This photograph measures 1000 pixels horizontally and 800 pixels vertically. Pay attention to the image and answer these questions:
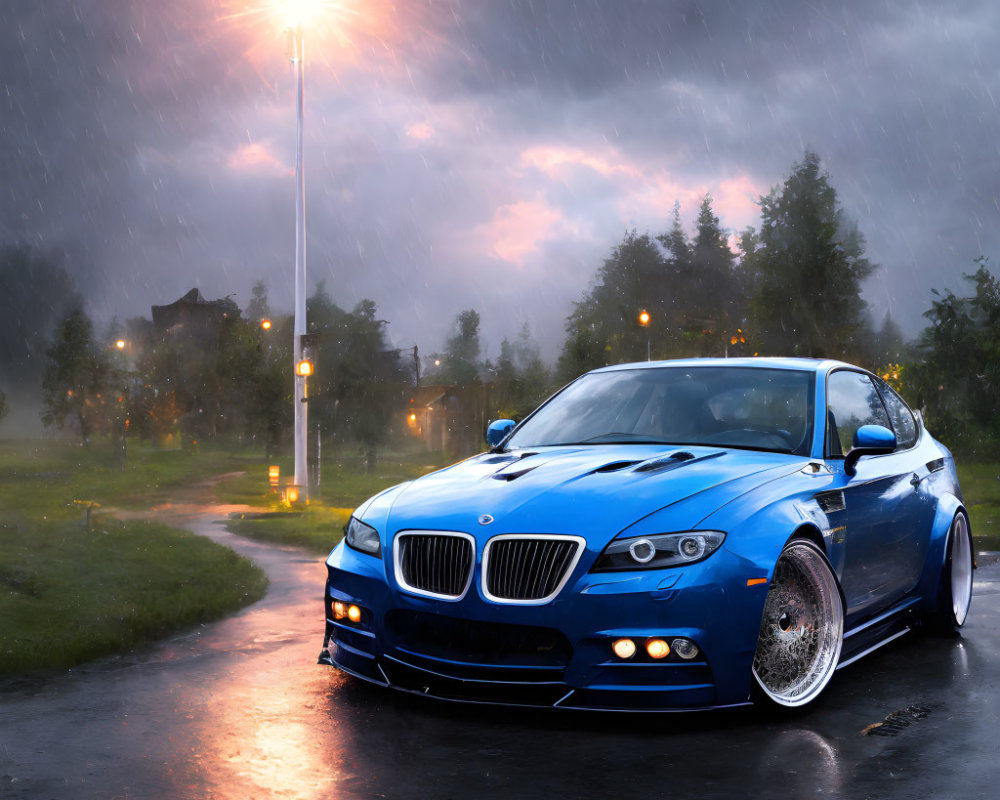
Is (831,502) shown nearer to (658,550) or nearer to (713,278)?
(658,550)

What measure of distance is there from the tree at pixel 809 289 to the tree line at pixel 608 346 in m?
0.10

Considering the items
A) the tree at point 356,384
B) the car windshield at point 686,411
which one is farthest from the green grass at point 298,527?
the tree at point 356,384

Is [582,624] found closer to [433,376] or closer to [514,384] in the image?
[514,384]

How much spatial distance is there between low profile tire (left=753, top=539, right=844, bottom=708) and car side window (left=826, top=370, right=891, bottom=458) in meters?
0.81

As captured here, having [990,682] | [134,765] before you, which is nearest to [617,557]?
[134,765]

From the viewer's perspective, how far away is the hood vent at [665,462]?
486 centimetres

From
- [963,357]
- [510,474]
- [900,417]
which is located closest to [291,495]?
[900,417]

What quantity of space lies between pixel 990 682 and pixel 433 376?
158 metres

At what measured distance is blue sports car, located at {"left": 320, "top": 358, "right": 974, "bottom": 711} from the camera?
421 centimetres

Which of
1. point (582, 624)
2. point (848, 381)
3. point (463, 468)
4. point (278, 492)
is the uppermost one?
point (848, 381)

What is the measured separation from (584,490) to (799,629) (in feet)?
3.85

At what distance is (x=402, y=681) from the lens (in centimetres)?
462

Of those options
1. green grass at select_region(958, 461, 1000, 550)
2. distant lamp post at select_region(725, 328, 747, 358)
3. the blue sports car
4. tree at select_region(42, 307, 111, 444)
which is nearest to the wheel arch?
the blue sports car

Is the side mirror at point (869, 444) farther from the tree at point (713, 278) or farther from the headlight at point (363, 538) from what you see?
the tree at point (713, 278)
